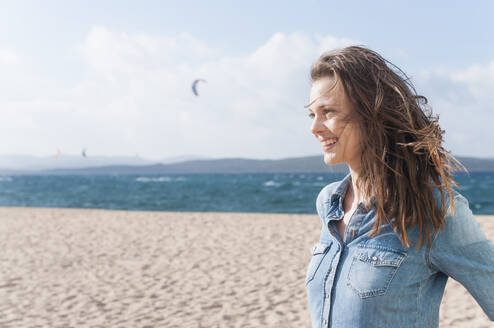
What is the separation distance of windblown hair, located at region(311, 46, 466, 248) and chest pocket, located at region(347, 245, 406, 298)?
2.0 inches

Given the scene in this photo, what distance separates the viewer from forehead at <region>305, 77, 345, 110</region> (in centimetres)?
121

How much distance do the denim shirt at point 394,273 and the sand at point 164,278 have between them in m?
3.57

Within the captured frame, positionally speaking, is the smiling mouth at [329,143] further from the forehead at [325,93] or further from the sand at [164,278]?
the sand at [164,278]

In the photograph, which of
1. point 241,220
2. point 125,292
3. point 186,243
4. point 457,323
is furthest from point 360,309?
point 241,220

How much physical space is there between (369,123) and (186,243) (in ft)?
27.7

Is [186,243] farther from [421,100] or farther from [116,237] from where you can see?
[421,100]

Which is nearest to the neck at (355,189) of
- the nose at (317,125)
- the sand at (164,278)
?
the nose at (317,125)

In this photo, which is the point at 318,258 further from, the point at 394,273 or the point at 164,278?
the point at 164,278

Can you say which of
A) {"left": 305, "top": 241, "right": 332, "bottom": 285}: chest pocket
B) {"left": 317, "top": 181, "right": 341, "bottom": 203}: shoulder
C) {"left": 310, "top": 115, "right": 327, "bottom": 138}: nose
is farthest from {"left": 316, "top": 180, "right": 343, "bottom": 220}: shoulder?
{"left": 310, "top": 115, "right": 327, "bottom": 138}: nose

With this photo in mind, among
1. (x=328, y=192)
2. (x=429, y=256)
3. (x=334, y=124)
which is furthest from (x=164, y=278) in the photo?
(x=429, y=256)

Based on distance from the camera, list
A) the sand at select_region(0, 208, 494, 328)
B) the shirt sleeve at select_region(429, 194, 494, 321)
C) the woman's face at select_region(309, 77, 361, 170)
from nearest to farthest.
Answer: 1. the shirt sleeve at select_region(429, 194, 494, 321)
2. the woman's face at select_region(309, 77, 361, 170)
3. the sand at select_region(0, 208, 494, 328)

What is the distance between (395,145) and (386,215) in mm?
187

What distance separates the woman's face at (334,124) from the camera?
3.97 feet

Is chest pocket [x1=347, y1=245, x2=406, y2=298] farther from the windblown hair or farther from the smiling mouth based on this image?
the smiling mouth
